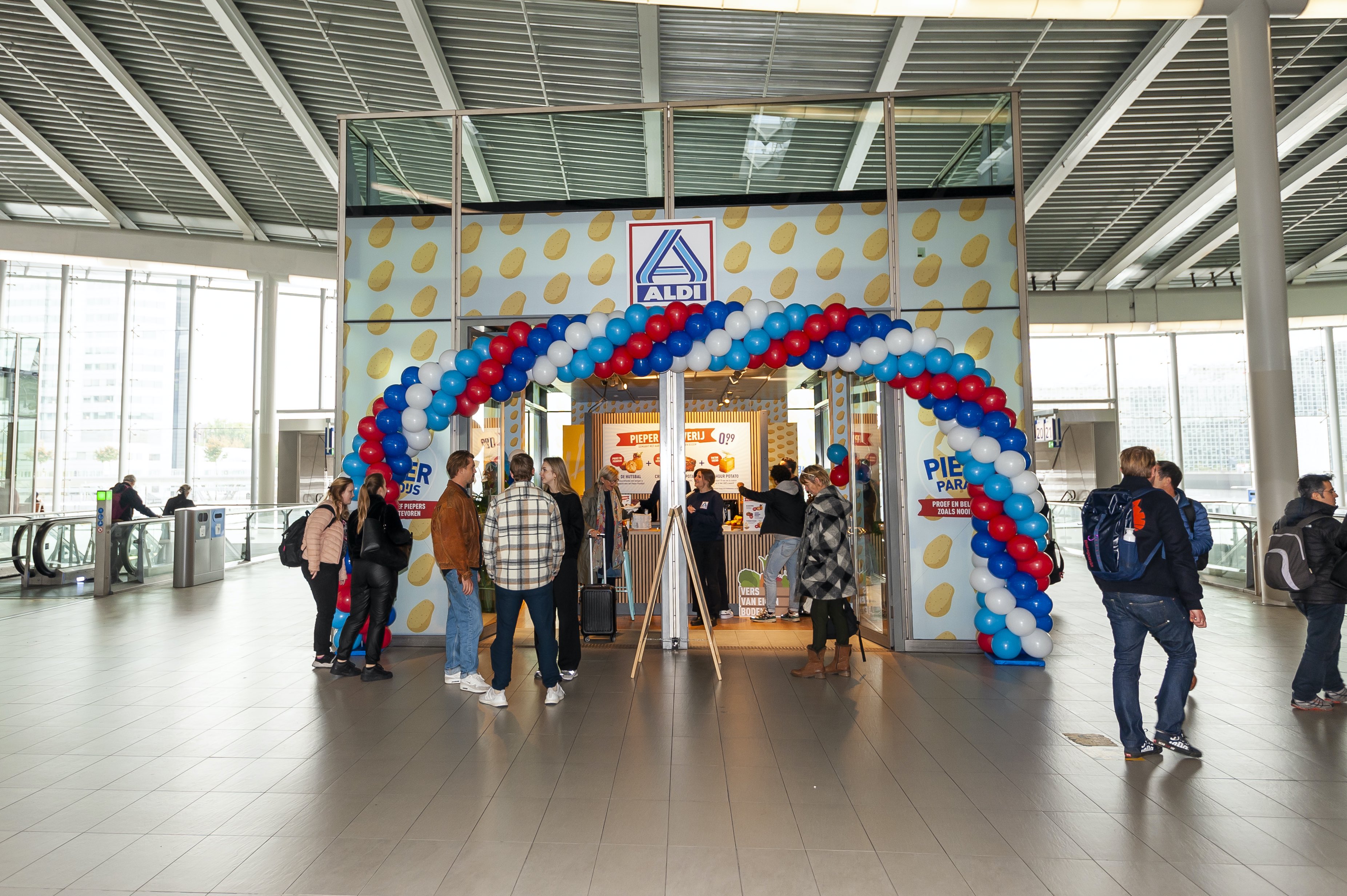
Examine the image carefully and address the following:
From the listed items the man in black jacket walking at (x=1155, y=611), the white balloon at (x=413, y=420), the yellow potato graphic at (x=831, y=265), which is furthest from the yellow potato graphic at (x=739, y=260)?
the man in black jacket walking at (x=1155, y=611)

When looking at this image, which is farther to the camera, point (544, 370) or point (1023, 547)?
point (544, 370)

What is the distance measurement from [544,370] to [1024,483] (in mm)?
3777

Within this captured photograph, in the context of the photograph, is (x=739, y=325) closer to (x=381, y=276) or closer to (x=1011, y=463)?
(x=1011, y=463)

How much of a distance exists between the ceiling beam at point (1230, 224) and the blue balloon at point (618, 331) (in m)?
6.82

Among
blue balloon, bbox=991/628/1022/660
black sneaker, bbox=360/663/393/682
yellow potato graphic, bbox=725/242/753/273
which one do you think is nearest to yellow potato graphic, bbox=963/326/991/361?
yellow potato graphic, bbox=725/242/753/273

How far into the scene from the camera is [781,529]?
7.75 m

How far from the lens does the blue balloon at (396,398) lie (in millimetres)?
6590

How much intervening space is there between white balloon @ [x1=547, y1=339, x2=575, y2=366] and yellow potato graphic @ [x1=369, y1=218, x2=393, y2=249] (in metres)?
2.26

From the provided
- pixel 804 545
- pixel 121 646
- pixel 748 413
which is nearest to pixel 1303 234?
pixel 748 413

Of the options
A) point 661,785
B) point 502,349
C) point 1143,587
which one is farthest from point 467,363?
point 1143,587

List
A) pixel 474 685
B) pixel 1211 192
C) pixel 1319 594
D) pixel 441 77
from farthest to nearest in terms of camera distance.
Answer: pixel 1211 192 → pixel 441 77 → pixel 474 685 → pixel 1319 594

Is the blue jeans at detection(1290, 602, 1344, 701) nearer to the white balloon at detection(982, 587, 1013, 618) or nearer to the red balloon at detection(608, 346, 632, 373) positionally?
the white balloon at detection(982, 587, 1013, 618)

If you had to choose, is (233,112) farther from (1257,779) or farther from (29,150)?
(1257,779)

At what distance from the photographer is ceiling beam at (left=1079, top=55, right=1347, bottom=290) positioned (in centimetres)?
1116
